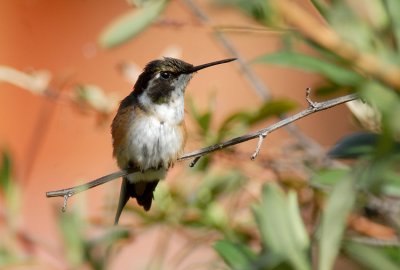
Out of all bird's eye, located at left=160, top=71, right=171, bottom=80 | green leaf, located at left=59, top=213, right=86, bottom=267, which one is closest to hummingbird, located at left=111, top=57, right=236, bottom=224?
bird's eye, located at left=160, top=71, right=171, bottom=80

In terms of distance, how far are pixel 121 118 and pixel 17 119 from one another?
1.62 meters

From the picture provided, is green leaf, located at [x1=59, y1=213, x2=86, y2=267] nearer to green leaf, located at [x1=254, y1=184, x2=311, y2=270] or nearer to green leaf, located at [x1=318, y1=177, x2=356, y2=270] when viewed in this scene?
green leaf, located at [x1=254, y1=184, x2=311, y2=270]

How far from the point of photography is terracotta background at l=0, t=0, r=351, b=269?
135 inches

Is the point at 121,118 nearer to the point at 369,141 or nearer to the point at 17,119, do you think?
the point at 369,141

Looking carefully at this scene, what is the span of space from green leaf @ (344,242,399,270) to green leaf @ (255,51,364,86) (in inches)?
9.8

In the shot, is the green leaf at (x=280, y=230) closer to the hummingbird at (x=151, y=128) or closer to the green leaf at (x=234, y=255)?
the green leaf at (x=234, y=255)

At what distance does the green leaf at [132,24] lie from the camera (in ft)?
3.66

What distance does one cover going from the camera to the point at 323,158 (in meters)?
1.95

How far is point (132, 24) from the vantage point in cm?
117

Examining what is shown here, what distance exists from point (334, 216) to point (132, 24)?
407 mm

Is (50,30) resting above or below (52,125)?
above

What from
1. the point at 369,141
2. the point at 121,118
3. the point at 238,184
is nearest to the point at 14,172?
the point at 121,118

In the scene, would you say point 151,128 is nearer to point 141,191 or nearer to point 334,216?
point 141,191

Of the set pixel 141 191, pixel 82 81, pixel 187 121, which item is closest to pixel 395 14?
pixel 141 191
